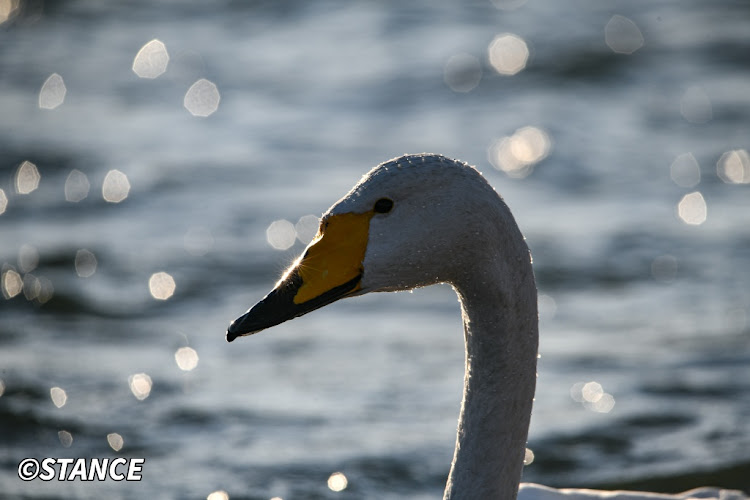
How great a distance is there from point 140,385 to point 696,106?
669cm

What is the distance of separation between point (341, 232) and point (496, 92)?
9.25m

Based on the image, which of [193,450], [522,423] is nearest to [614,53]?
[193,450]

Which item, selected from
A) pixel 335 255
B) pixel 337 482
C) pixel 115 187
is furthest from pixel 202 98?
pixel 335 255

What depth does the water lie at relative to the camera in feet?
20.4

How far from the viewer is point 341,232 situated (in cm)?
340

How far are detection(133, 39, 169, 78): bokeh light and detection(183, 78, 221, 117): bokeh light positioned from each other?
2.27ft

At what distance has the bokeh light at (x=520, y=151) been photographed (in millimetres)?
10172

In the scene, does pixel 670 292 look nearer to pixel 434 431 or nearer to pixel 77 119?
pixel 434 431

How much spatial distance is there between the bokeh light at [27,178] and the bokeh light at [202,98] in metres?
2.00

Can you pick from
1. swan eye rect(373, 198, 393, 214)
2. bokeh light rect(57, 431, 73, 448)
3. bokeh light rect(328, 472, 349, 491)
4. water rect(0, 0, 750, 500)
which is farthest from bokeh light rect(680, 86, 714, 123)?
swan eye rect(373, 198, 393, 214)

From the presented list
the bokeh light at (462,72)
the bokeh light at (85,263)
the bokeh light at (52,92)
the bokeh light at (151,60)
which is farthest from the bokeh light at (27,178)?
the bokeh light at (462,72)

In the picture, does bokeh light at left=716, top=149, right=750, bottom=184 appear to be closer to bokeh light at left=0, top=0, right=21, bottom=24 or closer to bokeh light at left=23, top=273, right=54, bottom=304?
bokeh light at left=23, top=273, right=54, bottom=304

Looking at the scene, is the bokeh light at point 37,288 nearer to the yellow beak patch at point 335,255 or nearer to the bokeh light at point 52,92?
the bokeh light at point 52,92

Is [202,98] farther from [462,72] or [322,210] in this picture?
[322,210]
